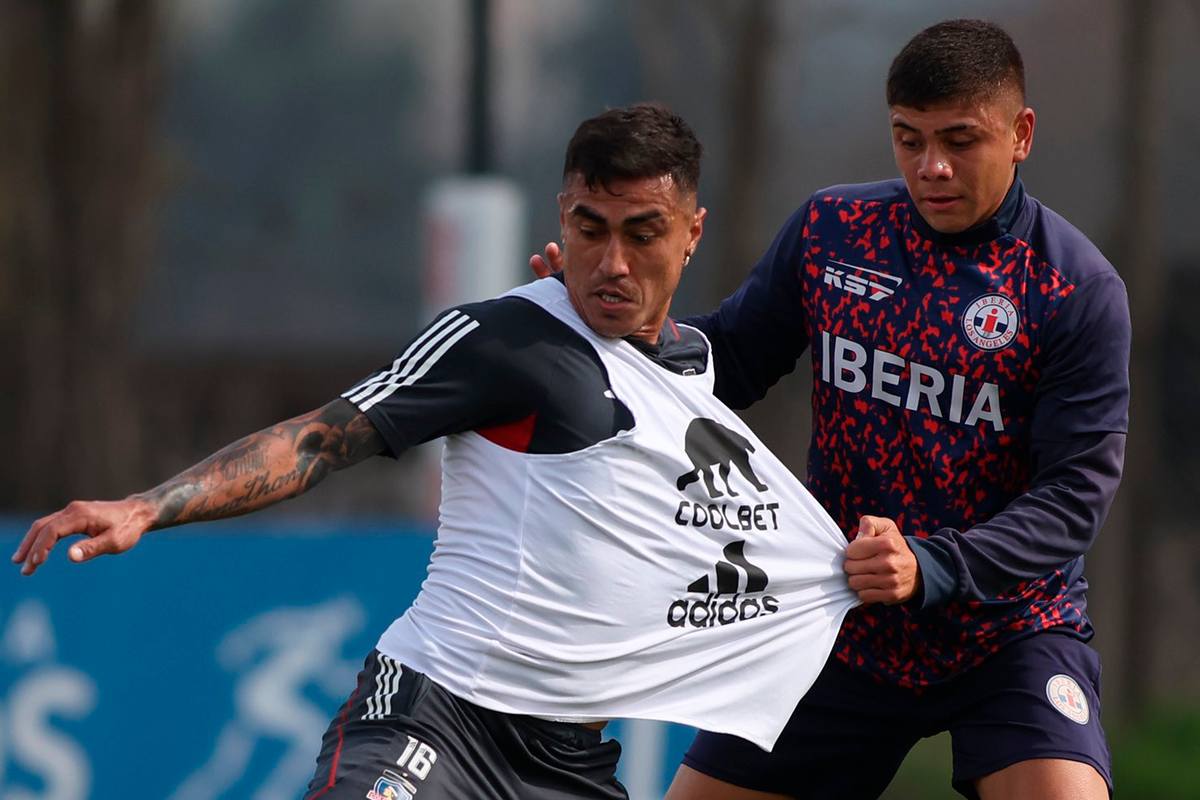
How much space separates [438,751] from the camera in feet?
12.6

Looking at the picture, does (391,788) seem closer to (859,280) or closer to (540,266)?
(540,266)

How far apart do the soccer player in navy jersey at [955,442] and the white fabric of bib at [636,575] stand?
235mm

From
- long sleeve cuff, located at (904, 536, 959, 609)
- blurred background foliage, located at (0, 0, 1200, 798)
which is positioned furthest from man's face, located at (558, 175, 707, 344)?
blurred background foliage, located at (0, 0, 1200, 798)

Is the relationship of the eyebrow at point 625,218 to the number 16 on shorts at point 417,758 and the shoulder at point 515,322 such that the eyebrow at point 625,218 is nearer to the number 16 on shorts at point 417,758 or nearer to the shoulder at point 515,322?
the shoulder at point 515,322

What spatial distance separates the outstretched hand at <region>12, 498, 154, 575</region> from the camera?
333 centimetres

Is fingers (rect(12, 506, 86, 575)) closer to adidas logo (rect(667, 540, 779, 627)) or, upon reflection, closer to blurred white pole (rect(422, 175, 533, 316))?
adidas logo (rect(667, 540, 779, 627))

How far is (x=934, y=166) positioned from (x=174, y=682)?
4599 mm

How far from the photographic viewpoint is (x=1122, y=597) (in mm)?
11445

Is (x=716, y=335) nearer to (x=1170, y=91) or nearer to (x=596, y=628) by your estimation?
(x=596, y=628)

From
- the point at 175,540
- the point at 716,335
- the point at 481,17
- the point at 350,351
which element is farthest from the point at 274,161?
the point at 716,335

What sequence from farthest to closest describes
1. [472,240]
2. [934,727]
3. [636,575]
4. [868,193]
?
[472,240], [868,193], [934,727], [636,575]

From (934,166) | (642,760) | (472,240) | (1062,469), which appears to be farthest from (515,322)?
(472,240)

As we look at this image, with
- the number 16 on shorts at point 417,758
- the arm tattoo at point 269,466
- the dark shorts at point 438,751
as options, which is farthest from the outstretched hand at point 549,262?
the number 16 on shorts at point 417,758

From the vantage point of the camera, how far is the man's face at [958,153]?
13.9 feet
